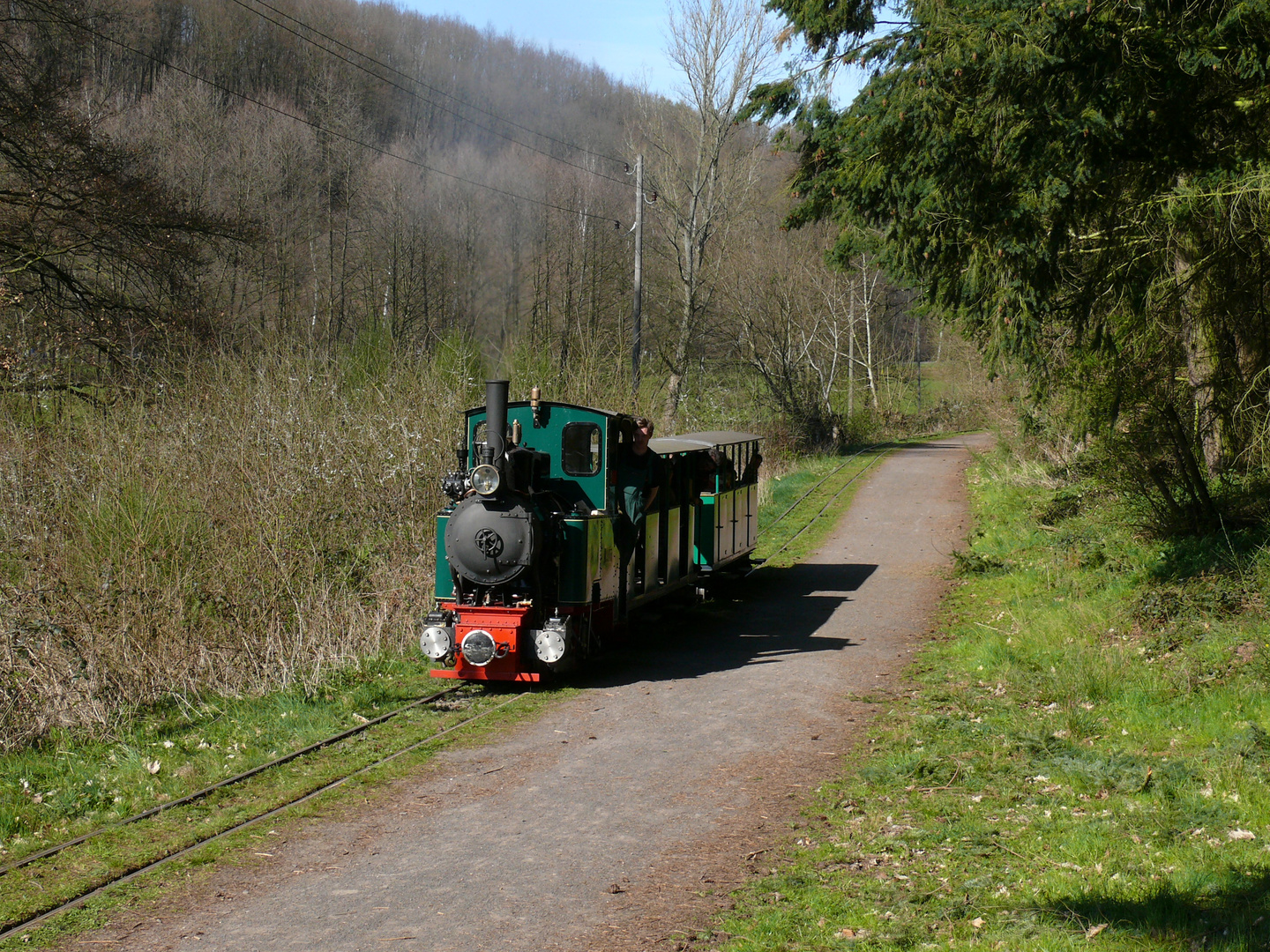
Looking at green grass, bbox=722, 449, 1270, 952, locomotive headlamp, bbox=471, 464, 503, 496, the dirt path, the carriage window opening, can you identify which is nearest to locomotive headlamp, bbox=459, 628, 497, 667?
the dirt path

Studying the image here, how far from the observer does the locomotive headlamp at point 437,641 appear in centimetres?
1031

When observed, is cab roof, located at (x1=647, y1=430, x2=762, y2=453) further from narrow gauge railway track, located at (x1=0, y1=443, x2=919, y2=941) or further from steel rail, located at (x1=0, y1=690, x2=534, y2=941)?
steel rail, located at (x1=0, y1=690, x2=534, y2=941)

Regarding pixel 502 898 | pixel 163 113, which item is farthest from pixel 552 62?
pixel 502 898

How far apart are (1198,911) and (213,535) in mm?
10158

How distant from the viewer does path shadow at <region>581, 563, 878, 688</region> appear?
11758 millimetres

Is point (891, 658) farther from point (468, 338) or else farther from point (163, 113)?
point (163, 113)

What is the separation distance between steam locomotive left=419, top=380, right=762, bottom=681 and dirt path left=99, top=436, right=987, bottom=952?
0.75 metres

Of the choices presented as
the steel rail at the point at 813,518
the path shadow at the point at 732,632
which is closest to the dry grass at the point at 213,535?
the path shadow at the point at 732,632

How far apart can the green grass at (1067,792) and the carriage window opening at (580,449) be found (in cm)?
400

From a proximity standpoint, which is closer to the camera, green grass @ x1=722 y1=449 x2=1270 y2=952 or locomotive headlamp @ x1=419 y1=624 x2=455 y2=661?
green grass @ x1=722 y1=449 x2=1270 y2=952

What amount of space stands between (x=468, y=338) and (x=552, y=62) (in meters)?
25.6

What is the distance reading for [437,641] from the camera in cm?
1032

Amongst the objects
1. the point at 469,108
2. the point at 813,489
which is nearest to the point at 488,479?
the point at 813,489

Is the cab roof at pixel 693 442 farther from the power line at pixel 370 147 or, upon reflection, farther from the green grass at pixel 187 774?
the power line at pixel 370 147
